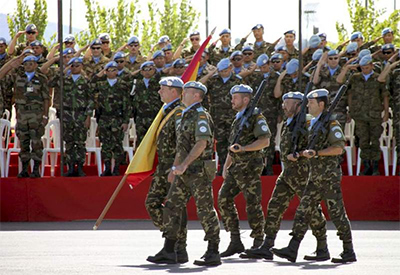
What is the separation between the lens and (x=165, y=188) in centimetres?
1290

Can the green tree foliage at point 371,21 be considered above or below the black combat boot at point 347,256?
above

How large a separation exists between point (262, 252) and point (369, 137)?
644 centimetres

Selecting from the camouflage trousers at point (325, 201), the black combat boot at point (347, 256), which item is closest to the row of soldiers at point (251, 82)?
the camouflage trousers at point (325, 201)

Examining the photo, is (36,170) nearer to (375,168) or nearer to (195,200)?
(375,168)

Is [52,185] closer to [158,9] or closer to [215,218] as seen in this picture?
[215,218]

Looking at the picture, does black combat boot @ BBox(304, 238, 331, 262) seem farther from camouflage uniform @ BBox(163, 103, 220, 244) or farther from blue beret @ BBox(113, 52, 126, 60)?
blue beret @ BBox(113, 52, 126, 60)

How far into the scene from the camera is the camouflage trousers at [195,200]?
11930mm

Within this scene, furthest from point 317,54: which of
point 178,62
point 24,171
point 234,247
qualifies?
point 234,247

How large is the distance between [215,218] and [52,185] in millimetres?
7160

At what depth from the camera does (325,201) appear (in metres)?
12.5

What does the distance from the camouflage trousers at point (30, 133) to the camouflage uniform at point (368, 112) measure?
5.46 meters

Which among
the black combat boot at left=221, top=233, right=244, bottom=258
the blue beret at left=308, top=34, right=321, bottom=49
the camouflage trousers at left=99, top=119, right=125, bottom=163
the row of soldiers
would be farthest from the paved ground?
the blue beret at left=308, top=34, right=321, bottom=49

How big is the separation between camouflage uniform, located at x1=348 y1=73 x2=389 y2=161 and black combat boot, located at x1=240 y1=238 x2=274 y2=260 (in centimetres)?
608

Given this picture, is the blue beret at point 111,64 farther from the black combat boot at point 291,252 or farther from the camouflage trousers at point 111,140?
the black combat boot at point 291,252
